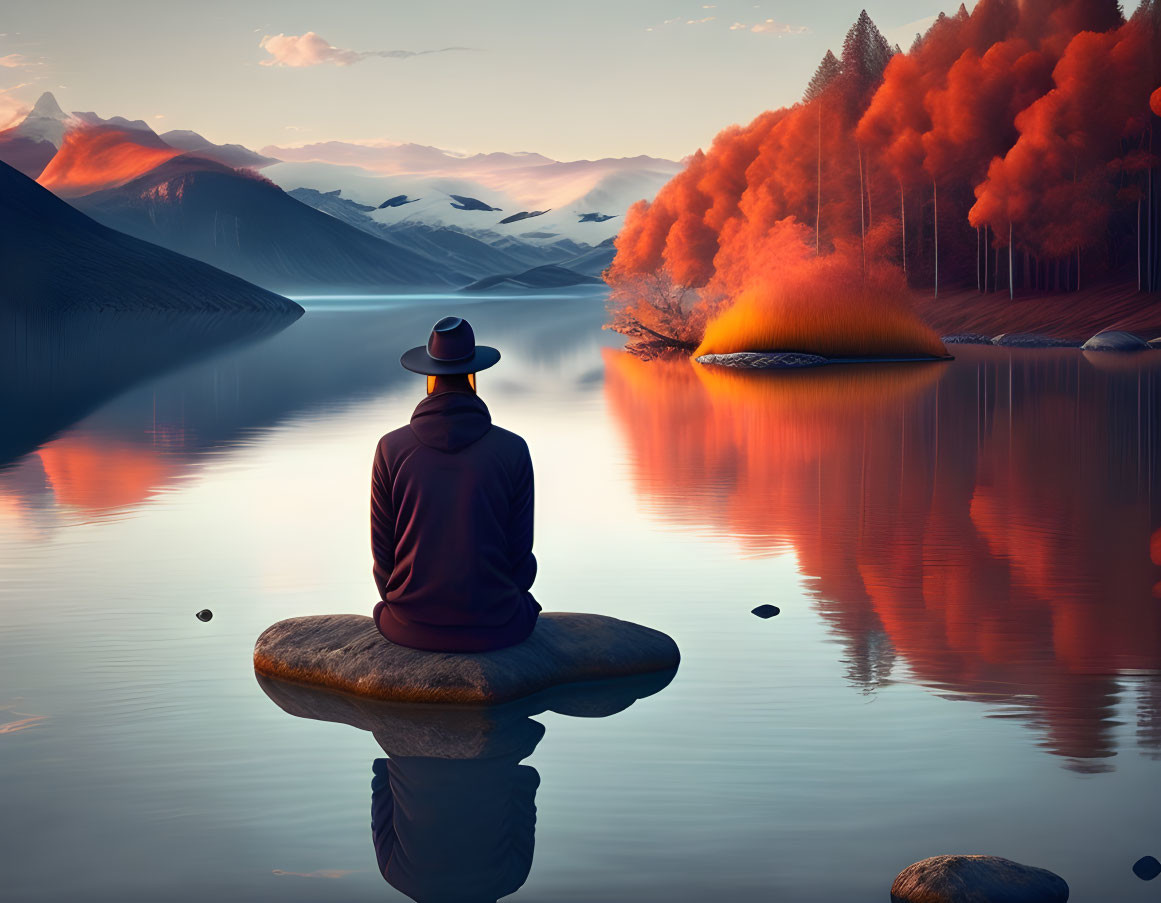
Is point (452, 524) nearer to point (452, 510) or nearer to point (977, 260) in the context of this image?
point (452, 510)

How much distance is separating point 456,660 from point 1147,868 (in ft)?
10.8

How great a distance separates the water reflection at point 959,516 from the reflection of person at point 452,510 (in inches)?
76.0

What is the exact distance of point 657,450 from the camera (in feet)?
56.6

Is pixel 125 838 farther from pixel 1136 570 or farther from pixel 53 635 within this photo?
pixel 1136 570

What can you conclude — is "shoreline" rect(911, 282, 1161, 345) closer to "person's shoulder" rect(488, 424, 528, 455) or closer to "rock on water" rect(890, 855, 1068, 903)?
"person's shoulder" rect(488, 424, 528, 455)

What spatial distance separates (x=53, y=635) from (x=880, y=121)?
4740 cm

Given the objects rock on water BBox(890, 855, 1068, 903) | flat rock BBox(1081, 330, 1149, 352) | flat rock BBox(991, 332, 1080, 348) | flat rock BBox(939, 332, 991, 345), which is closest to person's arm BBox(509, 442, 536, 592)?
rock on water BBox(890, 855, 1068, 903)

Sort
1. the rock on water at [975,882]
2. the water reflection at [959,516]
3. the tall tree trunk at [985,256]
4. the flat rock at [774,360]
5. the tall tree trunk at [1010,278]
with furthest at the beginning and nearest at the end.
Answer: the tall tree trunk at [985,256], the tall tree trunk at [1010,278], the flat rock at [774,360], the water reflection at [959,516], the rock on water at [975,882]

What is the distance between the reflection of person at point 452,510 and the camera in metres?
6.74


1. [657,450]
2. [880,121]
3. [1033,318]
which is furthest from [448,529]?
[880,121]

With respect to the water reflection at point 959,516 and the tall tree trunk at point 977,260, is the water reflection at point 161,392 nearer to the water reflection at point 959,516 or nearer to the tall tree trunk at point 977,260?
the water reflection at point 959,516

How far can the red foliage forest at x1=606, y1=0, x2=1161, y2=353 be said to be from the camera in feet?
139

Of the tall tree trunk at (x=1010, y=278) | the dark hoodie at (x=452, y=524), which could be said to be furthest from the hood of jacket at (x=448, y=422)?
the tall tree trunk at (x=1010, y=278)

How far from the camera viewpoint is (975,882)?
4473mm
